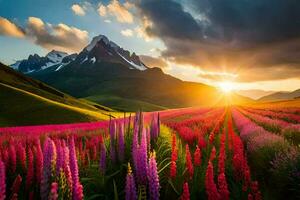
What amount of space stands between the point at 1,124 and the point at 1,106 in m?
11.7

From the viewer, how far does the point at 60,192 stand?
351cm

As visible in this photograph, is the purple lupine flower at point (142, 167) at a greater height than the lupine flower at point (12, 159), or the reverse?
the purple lupine flower at point (142, 167)

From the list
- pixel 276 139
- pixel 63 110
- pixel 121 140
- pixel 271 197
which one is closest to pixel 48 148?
pixel 121 140

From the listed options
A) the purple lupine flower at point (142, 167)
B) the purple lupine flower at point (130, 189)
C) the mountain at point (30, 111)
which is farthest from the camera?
the mountain at point (30, 111)

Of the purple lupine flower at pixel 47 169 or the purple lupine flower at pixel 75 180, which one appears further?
the purple lupine flower at pixel 47 169

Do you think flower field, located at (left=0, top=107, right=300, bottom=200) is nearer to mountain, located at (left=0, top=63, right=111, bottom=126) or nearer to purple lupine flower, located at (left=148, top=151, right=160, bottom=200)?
purple lupine flower, located at (left=148, top=151, right=160, bottom=200)

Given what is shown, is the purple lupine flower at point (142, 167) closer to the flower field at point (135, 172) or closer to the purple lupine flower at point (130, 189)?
the flower field at point (135, 172)

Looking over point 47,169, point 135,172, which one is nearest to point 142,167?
point 135,172

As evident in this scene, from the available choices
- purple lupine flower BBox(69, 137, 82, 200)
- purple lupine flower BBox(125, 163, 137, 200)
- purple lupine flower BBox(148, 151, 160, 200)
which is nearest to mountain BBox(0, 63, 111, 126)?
purple lupine flower BBox(69, 137, 82, 200)

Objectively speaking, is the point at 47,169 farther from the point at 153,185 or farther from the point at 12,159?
the point at 12,159

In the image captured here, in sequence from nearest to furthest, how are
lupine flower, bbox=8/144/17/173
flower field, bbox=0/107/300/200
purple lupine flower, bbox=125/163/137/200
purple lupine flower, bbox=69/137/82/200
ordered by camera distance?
purple lupine flower, bbox=69/137/82/200, purple lupine flower, bbox=125/163/137/200, flower field, bbox=0/107/300/200, lupine flower, bbox=8/144/17/173

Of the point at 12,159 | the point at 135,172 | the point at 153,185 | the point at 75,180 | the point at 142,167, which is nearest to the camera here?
the point at 75,180

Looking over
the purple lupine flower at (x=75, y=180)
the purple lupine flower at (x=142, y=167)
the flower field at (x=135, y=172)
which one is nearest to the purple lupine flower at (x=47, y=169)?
the flower field at (x=135, y=172)

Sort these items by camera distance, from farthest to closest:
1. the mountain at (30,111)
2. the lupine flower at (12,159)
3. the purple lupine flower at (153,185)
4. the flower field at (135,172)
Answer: the mountain at (30,111)
the lupine flower at (12,159)
the purple lupine flower at (153,185)
the flower field at (135,172)
